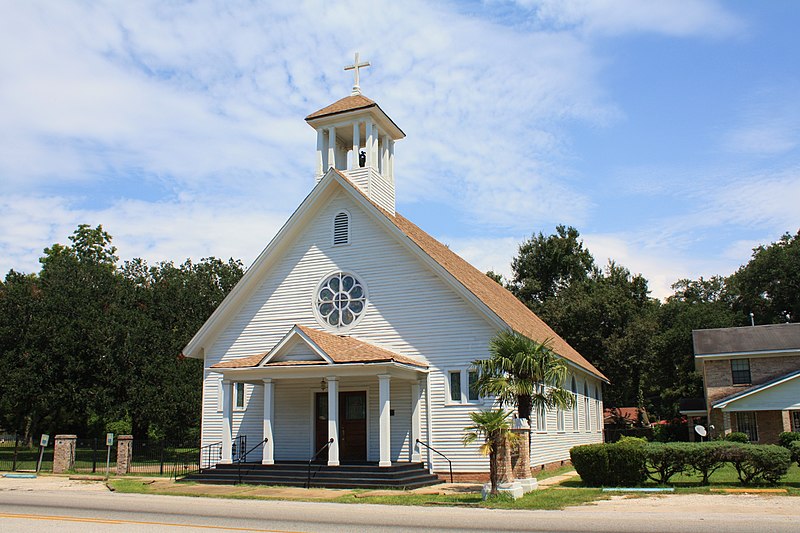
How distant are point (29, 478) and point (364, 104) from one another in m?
17.9

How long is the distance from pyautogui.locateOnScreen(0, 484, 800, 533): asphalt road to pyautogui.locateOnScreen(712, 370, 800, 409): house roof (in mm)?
20595

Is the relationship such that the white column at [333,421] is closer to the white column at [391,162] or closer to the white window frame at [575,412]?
the white column at [391,162]

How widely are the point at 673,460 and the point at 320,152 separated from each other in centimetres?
1605

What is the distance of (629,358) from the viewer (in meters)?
50.3

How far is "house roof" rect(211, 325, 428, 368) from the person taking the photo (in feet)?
69.2

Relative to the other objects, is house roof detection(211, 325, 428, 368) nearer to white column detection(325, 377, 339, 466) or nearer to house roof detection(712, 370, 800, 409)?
white column detection(325, 377, 339, 466)

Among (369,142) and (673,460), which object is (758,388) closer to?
(673,460)

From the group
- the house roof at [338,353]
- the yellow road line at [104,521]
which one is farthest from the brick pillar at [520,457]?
the yellow road line at [104,521]

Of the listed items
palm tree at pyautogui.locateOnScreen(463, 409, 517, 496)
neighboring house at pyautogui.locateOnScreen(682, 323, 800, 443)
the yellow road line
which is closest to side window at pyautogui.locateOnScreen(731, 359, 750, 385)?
neighboring house at pyautogui.locateOnScreen(682, 323, 800, 443)

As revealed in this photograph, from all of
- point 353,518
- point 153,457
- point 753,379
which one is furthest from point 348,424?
point 753,379

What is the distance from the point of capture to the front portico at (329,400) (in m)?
21.0

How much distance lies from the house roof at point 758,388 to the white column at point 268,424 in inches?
909

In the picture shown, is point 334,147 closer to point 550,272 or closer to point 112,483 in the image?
point 112,483

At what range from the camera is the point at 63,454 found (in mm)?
27750
